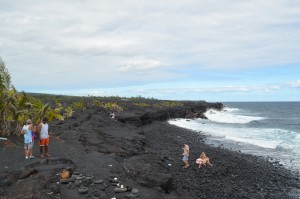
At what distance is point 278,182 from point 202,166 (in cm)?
417

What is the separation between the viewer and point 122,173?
13.7 meters

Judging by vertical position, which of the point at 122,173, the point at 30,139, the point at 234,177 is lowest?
the point at 234,177

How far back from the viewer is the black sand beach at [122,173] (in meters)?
11.6

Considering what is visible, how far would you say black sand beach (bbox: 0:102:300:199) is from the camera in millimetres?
11586

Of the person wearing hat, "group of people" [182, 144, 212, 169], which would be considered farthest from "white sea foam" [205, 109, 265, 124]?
the person wearing hat

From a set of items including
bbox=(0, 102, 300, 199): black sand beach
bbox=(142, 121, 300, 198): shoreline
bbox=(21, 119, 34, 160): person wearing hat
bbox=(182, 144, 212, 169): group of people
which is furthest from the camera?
bbox=(182, 144, 212, 169): group of people

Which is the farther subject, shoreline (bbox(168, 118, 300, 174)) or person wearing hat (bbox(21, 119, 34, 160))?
shoreline (bbox(168, 118, 300, 174))

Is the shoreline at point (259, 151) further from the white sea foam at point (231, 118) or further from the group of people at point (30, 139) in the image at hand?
the white sea foam at point (231, 118)

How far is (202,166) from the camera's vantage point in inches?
787

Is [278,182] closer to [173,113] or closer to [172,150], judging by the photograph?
[172,150]

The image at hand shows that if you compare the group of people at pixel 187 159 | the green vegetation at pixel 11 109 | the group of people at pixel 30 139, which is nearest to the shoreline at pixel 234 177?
the group of people at pixel 187 159

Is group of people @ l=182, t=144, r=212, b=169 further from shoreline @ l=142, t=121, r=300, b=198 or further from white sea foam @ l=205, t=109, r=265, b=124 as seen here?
white sea foam @ l=205, t=109, r=265, b=124

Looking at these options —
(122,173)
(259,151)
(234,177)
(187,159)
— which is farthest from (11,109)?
(259,151)

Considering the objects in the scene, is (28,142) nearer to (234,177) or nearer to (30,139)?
(30,139)
